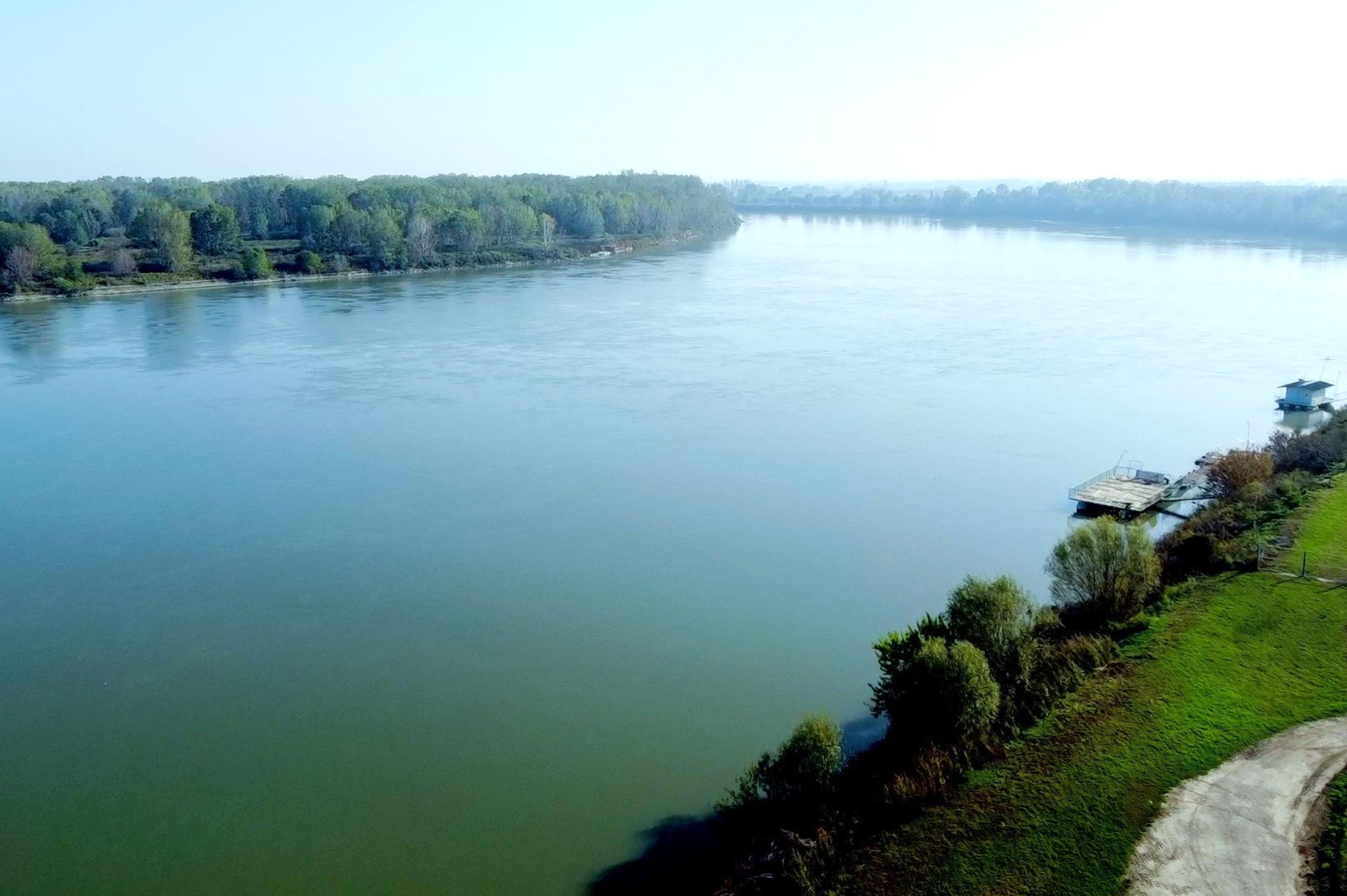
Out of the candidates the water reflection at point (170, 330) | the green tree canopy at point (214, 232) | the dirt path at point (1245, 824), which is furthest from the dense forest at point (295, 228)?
the dirt path at point (1245, 824)

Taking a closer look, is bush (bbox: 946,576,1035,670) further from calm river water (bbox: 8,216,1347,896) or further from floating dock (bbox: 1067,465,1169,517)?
floating dock (bbox: 1067,465,1169,517)

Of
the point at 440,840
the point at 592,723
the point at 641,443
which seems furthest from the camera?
the point at 641,443

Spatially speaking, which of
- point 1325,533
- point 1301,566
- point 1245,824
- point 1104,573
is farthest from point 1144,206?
point 1245,824

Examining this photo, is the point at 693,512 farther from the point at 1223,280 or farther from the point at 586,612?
the point at 1223,280

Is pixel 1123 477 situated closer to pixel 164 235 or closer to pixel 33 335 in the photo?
pixel 33 335

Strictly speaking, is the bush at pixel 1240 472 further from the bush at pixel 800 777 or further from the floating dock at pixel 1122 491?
the bush at pixel 800 777

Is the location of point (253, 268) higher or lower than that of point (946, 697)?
higher

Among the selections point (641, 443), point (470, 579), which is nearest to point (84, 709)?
point (470, 579)
